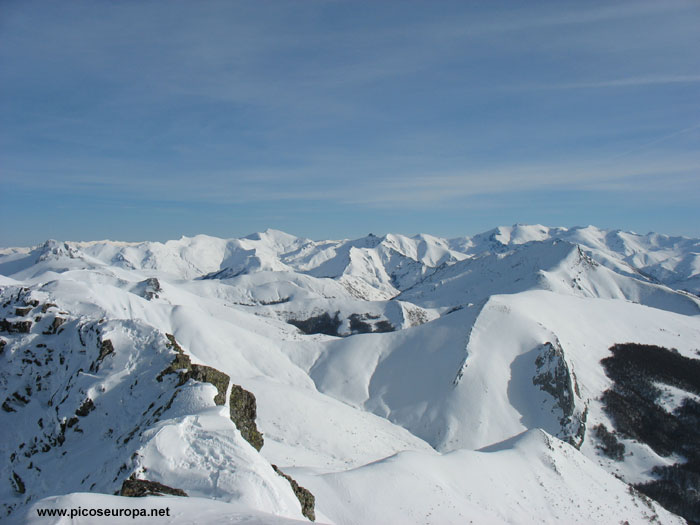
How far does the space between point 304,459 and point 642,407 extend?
72121 millimetres

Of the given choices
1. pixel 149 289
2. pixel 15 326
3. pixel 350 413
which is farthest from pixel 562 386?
pixel 149 289

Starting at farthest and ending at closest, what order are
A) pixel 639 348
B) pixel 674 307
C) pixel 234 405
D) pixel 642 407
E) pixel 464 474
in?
pixel 674 307 < pixel 639 348 < pixel 642 407 < pixel 464 474 < pixel 234 405

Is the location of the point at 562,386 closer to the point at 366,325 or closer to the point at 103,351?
the point at 103,351

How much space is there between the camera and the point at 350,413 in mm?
62938

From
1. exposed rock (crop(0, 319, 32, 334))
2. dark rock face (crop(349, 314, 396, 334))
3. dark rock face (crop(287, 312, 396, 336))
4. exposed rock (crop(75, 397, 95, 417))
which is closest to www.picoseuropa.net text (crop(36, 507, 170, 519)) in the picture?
exposed rock (crop(75, 397, 95, 417))

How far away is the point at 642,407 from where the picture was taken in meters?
79.4

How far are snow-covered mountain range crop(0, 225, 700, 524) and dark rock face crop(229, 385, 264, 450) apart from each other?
17 cm

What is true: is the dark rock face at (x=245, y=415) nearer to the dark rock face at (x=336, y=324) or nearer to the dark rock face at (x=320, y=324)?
the dark rock face at (x=336, y=324)

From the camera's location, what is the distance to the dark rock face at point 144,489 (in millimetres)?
14023

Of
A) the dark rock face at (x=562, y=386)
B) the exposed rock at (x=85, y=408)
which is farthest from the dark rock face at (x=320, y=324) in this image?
the exposed rock at (x=85, y=408)

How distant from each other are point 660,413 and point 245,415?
86.6 metres

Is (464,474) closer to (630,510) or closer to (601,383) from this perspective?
(630,510)

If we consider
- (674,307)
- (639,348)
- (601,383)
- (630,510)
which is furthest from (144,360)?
(674,307)

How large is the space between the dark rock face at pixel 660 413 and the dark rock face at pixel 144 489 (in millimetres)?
76114
